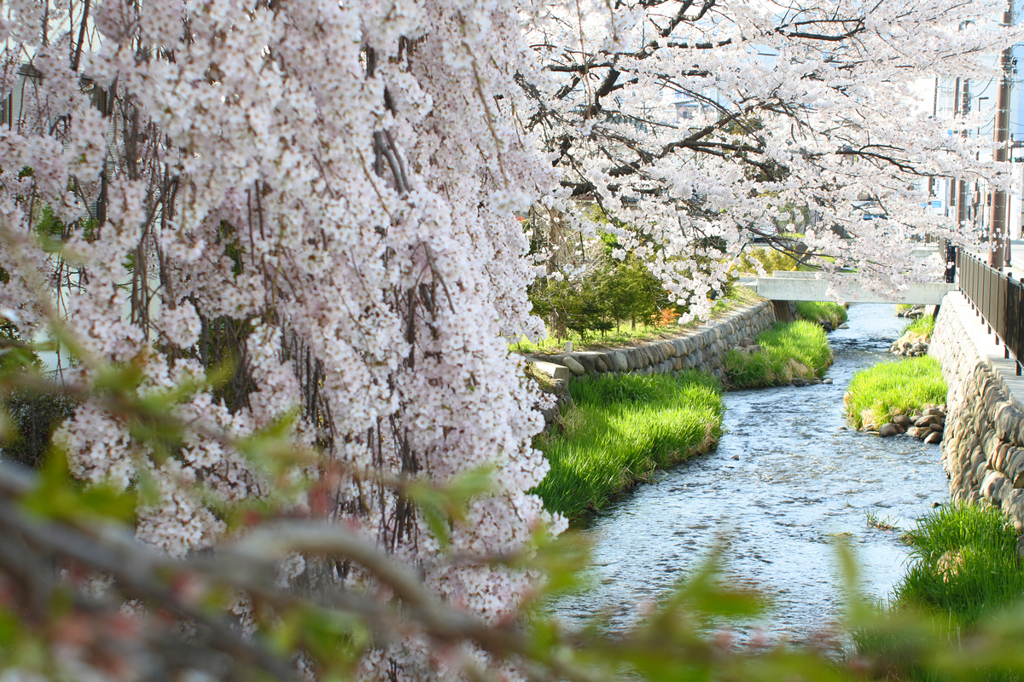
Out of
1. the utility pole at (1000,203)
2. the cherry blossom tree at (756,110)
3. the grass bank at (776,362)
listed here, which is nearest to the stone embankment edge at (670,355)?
the grass bank at (776,362)

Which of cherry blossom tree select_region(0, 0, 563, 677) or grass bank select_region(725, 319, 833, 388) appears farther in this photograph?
grass bank select_region(725, 319, 833, 388)

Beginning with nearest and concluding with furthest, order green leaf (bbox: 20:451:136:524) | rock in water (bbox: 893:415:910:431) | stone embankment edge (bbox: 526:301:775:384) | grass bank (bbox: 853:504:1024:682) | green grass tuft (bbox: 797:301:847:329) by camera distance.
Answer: green leaf (bbox: 20:451:136:524)
grass bank (bbox: 853:504:1024:682)
stone embankment edge (bbox: 526:301:775:384)
rock in water (bbox: 893:415:910:431)
green grass tuft (bbox: 797:301:847:329)

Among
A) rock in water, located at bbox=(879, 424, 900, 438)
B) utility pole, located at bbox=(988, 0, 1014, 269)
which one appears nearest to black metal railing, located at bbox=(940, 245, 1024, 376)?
utility pole, located at bbox=(988, 0, 1014, 269)

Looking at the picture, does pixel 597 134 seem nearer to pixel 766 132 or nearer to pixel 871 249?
pixel 766 132

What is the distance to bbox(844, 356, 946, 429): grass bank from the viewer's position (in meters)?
9.80

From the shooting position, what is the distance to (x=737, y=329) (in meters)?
14.7

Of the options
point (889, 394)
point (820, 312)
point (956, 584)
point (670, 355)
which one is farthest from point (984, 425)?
point (820, 312)

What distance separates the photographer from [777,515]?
6.89 m

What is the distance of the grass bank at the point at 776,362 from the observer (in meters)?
12.8

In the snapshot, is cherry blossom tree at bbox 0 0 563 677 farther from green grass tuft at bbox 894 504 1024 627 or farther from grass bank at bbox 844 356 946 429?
grass bank at bbox 844 356 946 429

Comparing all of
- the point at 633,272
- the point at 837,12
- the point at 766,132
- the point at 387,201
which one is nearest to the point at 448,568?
the point at 387,201

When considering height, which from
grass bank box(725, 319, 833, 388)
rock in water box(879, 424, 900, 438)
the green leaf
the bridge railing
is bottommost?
rock in water box(879, 424, 900, 438)

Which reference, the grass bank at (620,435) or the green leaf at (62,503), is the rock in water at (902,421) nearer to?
the grass bank at (620,435)

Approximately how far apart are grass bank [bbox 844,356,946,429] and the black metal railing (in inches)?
39.3
